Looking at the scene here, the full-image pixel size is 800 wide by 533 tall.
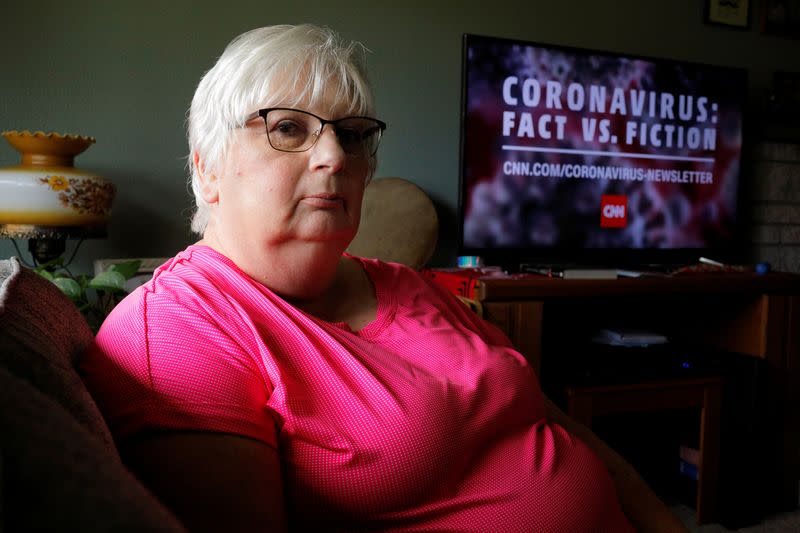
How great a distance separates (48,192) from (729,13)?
108 inches

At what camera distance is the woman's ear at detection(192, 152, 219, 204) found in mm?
979

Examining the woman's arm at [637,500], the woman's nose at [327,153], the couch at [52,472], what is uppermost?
the woman's nose at [327,153]

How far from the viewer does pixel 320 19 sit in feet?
7.20

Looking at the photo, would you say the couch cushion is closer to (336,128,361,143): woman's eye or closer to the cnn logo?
(336,128,361,143): woman's eye

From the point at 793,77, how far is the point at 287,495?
3000 millimetres

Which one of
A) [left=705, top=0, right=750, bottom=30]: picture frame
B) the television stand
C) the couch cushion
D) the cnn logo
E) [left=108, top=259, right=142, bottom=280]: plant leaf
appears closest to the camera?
the couch cushion

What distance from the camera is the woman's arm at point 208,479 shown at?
60 cm

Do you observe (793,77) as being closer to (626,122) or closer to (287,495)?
(626,122)

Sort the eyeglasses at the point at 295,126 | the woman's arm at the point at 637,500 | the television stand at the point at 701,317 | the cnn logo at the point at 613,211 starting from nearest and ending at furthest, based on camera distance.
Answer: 1. the eyeglasses at the point at 295,126
2. the woman's arm at the point at 637,500
3. the television stand at the point at 701,317
4. the cnn logo at the point at 613,211

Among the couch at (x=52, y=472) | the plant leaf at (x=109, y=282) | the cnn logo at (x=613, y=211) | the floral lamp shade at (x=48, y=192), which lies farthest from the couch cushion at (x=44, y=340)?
the cnn logo at (x=613, y=211)

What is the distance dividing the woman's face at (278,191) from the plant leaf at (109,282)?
0.57m

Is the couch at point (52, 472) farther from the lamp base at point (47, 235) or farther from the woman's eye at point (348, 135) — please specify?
the lamp base at point (47, 235)

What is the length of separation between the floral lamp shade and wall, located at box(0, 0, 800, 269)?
1.27ft

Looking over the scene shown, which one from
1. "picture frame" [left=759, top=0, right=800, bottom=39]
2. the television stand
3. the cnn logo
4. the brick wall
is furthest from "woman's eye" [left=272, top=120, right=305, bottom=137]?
"picture frame" [left=759, top=0, right=800, bottom=39]
